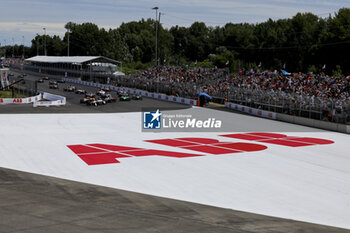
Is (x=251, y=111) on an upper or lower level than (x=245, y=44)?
lower

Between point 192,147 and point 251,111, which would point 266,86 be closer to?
point 251,111

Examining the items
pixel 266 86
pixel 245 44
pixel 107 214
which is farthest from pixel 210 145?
pixel 245 44

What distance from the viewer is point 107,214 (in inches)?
461

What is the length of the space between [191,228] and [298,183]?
27.6ft

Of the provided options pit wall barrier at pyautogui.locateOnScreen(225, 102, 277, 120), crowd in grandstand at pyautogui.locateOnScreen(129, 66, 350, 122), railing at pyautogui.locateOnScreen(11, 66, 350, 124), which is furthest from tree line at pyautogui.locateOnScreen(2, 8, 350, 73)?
pit wall barrier at pyautogui.locateOnScreen(225, 102, 277, 120)

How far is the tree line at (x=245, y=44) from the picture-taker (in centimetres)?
9088

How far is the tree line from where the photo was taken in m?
90.9

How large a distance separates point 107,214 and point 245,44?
124 metres

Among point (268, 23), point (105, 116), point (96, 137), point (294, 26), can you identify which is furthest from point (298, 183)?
point (268, 23)

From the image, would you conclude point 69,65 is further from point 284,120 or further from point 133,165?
point 133,165

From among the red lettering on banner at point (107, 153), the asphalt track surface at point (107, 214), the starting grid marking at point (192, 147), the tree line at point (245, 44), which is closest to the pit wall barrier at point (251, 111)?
the starting grid marking at point (192, 147)

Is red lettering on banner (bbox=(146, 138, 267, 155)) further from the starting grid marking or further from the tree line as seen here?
the tree line

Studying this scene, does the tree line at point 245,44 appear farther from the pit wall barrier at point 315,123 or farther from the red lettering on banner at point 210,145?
the red lettering on banner at point 210,145

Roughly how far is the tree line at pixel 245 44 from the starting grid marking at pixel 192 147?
3293 centimetres
